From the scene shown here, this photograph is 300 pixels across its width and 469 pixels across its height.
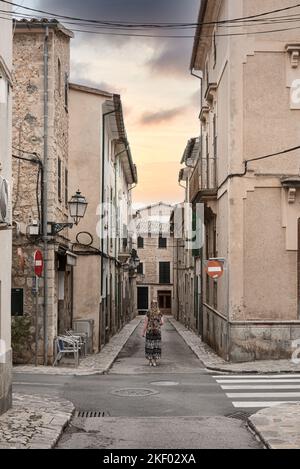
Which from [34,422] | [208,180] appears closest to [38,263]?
[34,422]

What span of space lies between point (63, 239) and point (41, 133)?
306 centimetres

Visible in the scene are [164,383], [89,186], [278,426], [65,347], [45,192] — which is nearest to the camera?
[278,426]

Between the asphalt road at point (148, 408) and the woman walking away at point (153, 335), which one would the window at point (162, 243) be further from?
the asphalt road at point (148, 408)

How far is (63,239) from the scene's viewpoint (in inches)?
766

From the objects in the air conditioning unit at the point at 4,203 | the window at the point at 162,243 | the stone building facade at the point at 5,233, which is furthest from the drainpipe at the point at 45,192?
the window at the point at 162,243

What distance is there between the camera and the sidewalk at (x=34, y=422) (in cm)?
841

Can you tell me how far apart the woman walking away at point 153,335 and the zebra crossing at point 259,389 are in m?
2.94

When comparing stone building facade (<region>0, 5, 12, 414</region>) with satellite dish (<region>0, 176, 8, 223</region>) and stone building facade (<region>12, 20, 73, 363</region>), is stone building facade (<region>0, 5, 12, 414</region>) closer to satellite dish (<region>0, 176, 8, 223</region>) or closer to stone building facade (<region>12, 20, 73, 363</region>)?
satellite dish (<region>0, 176, 8, 223</region>)

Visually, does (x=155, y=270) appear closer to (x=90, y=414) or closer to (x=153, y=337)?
(x=153, y=337)

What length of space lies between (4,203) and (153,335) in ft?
33.6

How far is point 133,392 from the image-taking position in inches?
516

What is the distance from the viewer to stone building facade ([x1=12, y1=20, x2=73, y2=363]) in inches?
693
